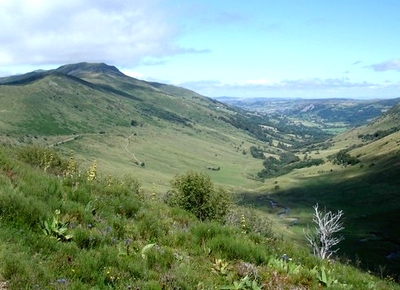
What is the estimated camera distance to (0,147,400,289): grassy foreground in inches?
257

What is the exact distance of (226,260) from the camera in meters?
9.03

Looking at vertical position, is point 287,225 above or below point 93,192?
below

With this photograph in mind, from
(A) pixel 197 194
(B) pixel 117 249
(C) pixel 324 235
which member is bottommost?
(A) pixel 197 194

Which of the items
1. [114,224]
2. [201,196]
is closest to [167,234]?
[114,224]

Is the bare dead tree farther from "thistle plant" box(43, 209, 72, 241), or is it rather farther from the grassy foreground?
"thistle plant" box(43, 209, 72, 241)

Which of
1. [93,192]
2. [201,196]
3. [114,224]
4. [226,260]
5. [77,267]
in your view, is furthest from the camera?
[201,196]

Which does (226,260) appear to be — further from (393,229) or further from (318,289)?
(393,229)

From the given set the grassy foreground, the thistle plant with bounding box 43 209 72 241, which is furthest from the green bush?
the thistle plant with bounding box 43 209 72 241

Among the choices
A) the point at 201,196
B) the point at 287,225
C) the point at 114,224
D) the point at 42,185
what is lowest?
the point at 287,225

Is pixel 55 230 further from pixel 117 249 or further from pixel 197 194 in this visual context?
pixel 197 194

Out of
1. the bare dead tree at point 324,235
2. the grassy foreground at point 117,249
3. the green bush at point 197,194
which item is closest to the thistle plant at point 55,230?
the grassy foreground at point 117,249

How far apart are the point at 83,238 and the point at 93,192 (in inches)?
161

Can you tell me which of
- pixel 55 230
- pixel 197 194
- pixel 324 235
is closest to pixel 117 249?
pixel 55 230

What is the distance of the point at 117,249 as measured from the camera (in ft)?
25.7
